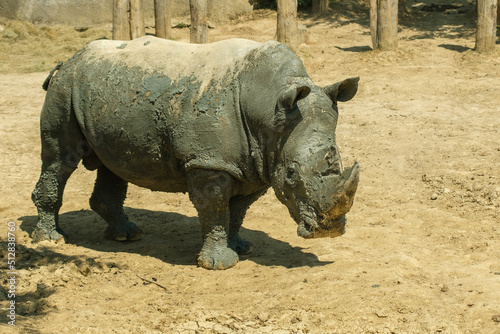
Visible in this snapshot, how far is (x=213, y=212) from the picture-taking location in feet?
20.6

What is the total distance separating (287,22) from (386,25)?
7.41 feet

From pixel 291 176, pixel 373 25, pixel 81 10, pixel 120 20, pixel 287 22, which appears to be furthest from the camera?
pixel 81 10

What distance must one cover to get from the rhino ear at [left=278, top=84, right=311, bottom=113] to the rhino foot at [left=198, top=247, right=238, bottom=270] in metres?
1.70

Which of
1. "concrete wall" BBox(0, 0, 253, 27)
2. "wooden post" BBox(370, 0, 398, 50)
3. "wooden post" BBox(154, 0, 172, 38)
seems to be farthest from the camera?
"concrete wall" BBox(0, 0, 253, 27)

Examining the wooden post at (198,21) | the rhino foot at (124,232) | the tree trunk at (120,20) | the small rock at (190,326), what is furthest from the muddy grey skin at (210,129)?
the tree trunk at (120,20)

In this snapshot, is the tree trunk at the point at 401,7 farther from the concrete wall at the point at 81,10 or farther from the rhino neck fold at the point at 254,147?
the rhino neck fold at the point at 254,147

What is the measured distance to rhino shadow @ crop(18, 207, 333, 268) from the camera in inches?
266

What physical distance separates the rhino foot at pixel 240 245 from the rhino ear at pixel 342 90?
1.97 m

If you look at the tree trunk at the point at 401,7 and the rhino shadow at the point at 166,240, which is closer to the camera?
the rhino shadow at the point at 166,240

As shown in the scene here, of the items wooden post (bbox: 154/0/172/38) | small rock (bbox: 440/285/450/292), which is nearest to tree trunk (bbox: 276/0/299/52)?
wooden post (bbox: 154/0/172/38)

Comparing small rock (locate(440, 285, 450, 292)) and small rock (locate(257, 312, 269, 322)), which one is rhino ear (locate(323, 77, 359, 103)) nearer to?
small rock (locate(440, 285, 450, 292))

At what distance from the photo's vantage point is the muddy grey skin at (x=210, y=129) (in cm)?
562

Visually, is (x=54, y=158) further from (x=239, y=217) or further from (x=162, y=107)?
(x=239, y=217)

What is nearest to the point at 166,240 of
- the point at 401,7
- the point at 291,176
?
the point at 291,176
